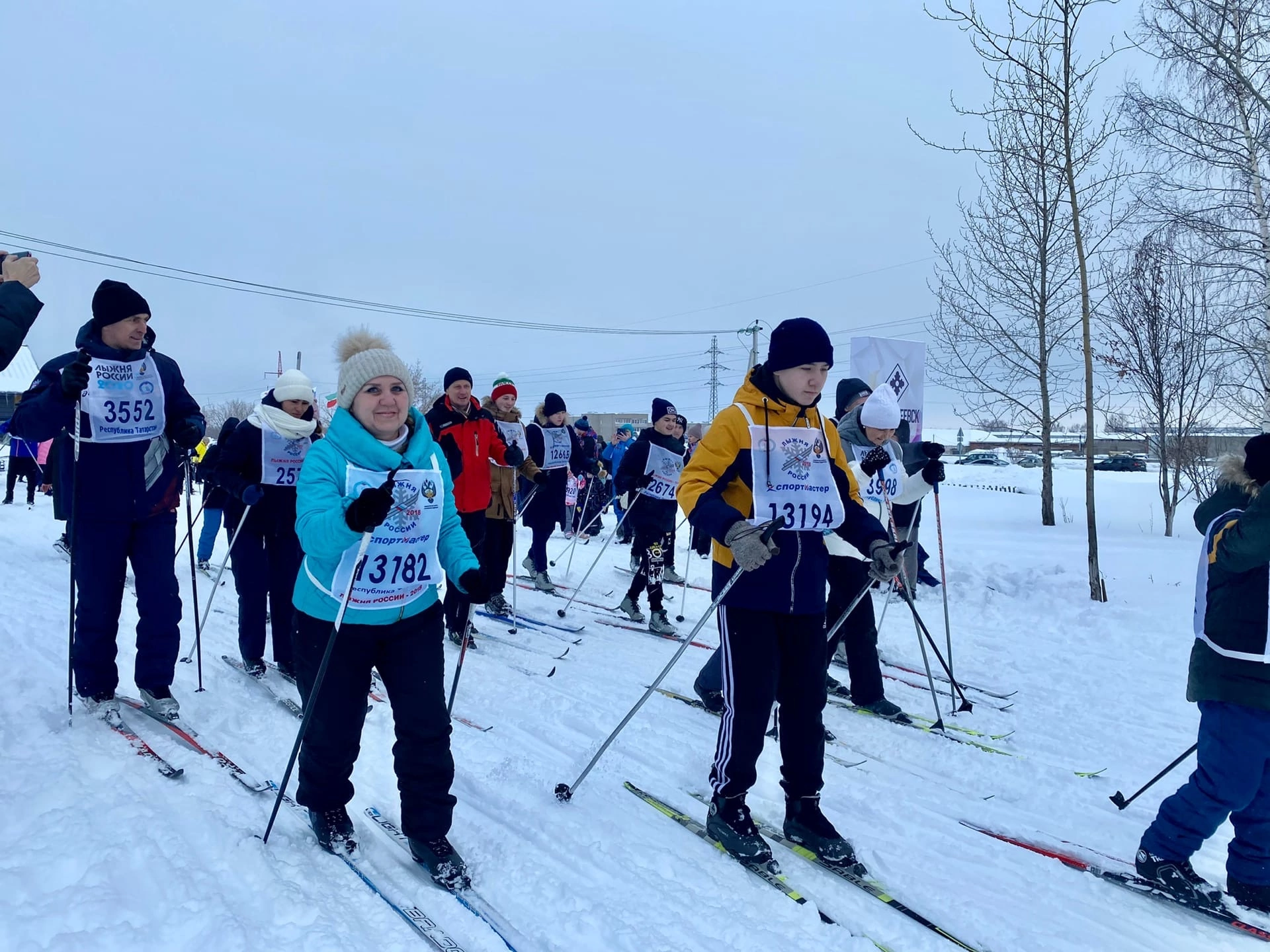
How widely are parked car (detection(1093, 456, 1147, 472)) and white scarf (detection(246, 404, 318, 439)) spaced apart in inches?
1408

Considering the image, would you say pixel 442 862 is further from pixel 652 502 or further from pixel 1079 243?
pixel 1079 243

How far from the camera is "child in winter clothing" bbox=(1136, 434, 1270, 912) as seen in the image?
275 cm

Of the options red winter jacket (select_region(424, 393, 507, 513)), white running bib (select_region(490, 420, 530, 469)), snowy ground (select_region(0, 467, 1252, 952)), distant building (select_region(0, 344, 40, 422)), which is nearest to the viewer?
snowy ground (select_region(0, 467, 1252, 952))

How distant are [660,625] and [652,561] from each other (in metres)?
0.56

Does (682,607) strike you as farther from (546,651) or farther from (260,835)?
(260,835)

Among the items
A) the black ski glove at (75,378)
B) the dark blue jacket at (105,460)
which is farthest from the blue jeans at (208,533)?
the black ski glove at (75,378)

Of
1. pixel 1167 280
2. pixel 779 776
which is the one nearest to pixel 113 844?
pixel 779 776

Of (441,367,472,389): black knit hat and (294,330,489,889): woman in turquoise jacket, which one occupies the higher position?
(441,367,472,389): black knit hat

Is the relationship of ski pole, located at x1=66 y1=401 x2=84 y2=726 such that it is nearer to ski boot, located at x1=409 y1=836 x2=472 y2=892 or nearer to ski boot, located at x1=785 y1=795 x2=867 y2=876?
ski boot, located at x1=409 y1=836 x2=472 y2=892

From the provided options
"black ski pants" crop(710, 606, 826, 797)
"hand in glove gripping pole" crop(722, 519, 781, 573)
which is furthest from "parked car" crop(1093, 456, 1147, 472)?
"hand in glove gripping pole" crop(722, 519, 781, 573)

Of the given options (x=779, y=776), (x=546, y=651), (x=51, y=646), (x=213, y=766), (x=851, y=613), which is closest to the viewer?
(x=213, y=766)

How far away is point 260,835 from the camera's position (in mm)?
2836

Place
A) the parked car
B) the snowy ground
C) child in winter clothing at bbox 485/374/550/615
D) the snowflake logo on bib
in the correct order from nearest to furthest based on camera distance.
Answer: the snowy ground
the snowflake logo on bib
child in winter clothing at bbox 485/374/550/615
the parked car

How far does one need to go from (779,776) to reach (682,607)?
160 inches
